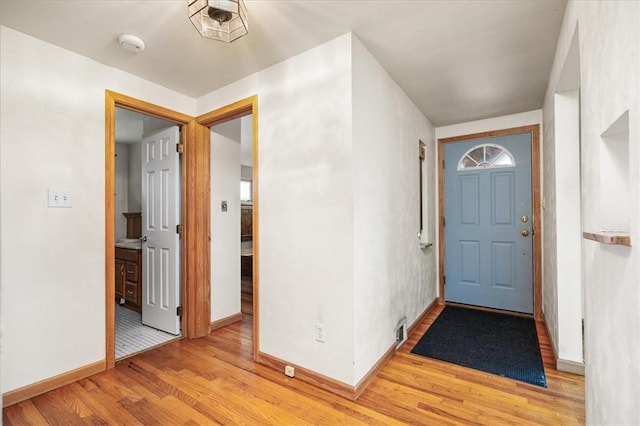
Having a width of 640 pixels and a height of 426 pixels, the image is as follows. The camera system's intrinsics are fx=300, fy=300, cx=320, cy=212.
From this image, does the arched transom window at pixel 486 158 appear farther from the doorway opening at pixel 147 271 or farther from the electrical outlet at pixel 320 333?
the doorway opening at pixel 147 271

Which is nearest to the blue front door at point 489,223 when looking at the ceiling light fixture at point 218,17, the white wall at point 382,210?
the white wall at point 382,210

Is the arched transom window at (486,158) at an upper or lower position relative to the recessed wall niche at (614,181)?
upper

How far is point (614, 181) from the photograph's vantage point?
3.57ft

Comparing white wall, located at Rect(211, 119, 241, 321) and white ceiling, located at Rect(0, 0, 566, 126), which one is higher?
white ceiling, located at Rect(0, 0, 566, 126)

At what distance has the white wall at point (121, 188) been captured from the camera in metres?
4.73

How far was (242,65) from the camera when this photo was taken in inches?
89.0

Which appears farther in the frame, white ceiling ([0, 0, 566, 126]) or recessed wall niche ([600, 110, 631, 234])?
white ceiling ([0, 0, 566, 126])

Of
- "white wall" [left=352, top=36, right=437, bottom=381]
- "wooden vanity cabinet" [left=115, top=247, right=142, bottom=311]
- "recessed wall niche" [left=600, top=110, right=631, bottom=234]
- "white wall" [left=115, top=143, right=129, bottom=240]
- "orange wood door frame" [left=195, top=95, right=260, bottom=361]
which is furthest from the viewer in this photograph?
"white wall" [left=115, top=143, right=129, bottom=240]

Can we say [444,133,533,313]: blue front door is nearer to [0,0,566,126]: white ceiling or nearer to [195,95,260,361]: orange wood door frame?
[0,0,566,126]: white ceiling

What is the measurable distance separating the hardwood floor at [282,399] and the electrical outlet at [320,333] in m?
0.31

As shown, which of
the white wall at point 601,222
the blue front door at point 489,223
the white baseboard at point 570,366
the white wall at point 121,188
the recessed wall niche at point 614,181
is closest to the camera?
the white wall at point 601,222

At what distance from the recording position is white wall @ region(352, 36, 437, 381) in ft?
6.38

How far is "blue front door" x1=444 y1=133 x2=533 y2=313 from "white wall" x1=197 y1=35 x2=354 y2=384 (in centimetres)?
245

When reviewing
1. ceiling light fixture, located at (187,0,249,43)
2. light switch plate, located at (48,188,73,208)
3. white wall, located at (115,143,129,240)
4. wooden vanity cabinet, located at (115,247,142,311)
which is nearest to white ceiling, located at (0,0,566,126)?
ceiling light fixture, located at (187,0,249,43)
